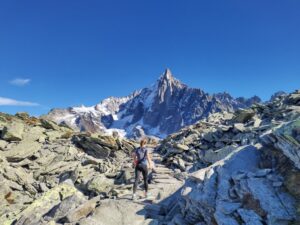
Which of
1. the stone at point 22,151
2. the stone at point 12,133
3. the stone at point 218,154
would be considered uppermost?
the stone at point 12,133

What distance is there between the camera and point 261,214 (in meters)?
11.9

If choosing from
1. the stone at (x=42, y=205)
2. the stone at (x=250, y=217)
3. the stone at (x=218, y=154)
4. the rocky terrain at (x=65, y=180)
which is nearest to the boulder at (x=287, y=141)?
the stone at (x=250, y=217)

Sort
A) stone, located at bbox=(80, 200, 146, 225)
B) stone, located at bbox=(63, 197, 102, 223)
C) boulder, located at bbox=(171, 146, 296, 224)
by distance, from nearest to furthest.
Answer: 1. boulder, located at bbox=(171, 146, 296, 224)
2. stone, located at bbox=(80, 200, 146, 225)
3. stone, located at bbox=(63, 197, 102, 223)

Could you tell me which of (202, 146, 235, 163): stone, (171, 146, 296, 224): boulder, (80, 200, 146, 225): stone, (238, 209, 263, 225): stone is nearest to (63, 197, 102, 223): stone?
(80, 200, 146, 225): stone

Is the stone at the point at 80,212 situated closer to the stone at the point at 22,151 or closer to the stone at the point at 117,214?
the stone at the point at 117,214

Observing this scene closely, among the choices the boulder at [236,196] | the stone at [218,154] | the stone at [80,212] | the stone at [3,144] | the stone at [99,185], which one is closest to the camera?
the boulder at [236,196]

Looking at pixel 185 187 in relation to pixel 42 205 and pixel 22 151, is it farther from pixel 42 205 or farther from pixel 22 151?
pixel 22 151

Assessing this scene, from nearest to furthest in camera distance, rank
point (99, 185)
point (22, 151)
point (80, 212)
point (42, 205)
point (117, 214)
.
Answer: point (117, 214) < point (80, 212) < point (42, 205) < point (99, 185) < point (22, 151)

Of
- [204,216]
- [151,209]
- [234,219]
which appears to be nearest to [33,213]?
[151,209]

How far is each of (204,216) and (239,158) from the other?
3161mm

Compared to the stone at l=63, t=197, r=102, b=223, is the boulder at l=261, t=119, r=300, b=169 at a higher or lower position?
higher

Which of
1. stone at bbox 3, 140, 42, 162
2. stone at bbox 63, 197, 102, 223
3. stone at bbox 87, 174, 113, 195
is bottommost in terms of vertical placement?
stone at bbox 63, 197, 102, 223

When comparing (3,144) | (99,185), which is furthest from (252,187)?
(3,144)

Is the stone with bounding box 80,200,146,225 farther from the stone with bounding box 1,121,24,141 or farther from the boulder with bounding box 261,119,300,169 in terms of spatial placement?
the stone with bounding box 1,121,24,141
